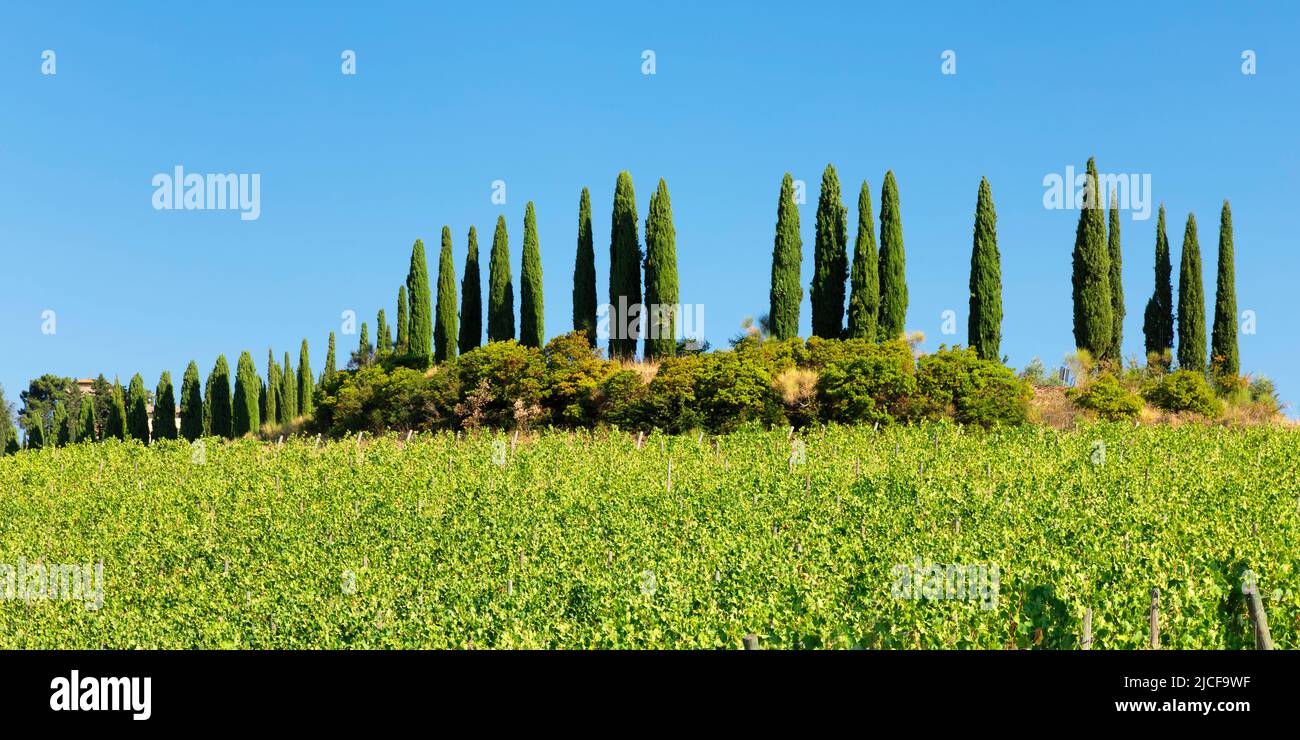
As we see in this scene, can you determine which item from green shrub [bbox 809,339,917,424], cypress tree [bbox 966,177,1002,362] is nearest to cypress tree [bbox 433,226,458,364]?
green shrub [bbox 809,339,917,424]

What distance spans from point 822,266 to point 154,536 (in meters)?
24.8

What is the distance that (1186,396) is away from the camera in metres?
34.5

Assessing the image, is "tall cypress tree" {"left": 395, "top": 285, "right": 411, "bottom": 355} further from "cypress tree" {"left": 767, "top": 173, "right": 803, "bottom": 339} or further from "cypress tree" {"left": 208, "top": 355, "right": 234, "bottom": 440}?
"cypress tree" {"left": 767, "top": 173, "right": 803, "bottom": 339}

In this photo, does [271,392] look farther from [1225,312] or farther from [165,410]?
[1225,312]

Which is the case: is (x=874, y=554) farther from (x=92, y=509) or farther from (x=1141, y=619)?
(x=92, y=509)

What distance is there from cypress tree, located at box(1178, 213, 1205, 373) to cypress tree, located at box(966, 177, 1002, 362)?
9.84 meters

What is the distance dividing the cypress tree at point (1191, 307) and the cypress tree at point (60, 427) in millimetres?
61409

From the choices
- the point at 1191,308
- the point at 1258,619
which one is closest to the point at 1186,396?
the point at 1191,308

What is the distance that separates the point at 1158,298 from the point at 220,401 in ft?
153

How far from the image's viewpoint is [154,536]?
23641mm

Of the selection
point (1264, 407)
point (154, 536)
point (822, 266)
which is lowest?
point (154, 536)

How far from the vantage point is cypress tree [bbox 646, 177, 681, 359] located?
130ft

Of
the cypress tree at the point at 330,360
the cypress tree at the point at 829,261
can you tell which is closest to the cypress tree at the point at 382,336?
the cypress tree at the point at 330,360
